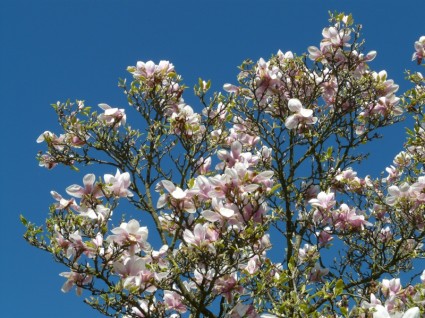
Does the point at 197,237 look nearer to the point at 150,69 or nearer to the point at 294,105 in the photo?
the point at 294,105

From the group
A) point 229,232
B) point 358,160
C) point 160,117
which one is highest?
point 160,117

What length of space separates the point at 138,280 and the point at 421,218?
3131 millimetres

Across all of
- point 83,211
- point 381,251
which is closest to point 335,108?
point 381,251

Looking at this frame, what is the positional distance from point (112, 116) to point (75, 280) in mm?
2091

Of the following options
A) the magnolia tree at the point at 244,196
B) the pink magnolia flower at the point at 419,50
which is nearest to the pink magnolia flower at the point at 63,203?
the magnolia tree at the point at 244,196

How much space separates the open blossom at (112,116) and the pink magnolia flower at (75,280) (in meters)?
2.02

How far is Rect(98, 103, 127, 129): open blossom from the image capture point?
6.53 metres

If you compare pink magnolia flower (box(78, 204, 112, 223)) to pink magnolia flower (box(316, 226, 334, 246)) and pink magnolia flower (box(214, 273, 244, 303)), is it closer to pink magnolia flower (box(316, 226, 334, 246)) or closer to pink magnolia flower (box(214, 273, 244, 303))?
pink magnolia flower (box(214, 273, 244, 303))

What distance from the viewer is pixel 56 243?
5211 millimetres

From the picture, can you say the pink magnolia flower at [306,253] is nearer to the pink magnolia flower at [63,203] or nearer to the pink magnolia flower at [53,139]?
the pink magnolia flower at [63,203]

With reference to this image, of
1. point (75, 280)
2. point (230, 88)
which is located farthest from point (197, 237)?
point (230, 88)

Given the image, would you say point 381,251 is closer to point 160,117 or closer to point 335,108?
point 335,108

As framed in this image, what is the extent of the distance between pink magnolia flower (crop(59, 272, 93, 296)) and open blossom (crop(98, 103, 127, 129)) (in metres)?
2.02

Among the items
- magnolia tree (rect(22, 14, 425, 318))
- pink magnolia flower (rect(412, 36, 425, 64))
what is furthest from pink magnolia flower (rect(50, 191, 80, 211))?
pink magnolia flower (rect(412, 36, 425, 64))
